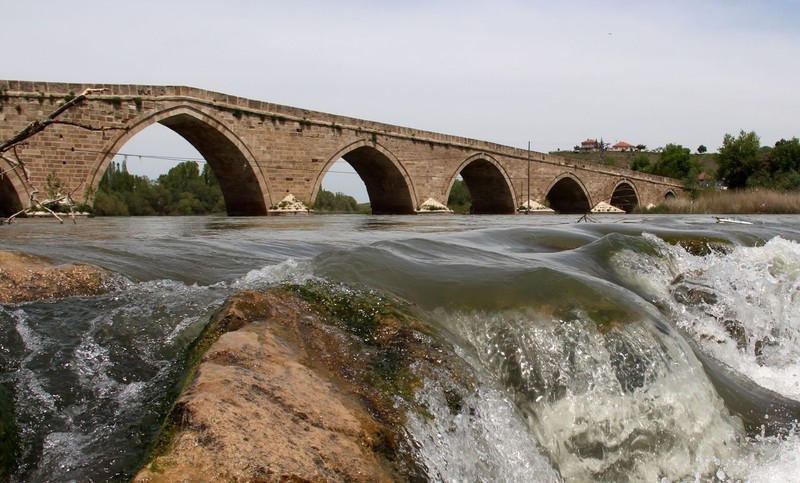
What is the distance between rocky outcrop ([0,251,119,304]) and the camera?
296 centimetres

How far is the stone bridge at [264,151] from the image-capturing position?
16500 mm

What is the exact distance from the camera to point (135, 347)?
8.24 ft

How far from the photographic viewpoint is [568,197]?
4234 cm

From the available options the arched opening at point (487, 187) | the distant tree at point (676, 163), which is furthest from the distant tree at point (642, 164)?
the arched opening at point (487, 187)

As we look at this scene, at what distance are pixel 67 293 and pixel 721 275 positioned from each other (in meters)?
4.37

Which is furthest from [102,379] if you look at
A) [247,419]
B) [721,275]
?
[721,275]

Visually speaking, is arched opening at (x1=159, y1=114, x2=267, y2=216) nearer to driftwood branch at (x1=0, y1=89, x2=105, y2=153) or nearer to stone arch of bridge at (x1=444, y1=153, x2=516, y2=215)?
stone arch of bridge at (x1=444, y1=153, x2=516, y2=215)

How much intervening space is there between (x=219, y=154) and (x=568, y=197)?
87.1ft

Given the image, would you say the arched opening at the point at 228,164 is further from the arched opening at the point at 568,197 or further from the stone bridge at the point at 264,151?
the arched opening at the point at 568,197

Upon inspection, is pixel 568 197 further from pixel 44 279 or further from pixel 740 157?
pixel 44 279

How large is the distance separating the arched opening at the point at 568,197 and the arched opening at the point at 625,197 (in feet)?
10.3

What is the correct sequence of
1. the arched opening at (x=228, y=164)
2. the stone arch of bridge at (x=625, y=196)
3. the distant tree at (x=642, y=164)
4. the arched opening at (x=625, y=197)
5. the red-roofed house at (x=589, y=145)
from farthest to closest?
the red-roofed house at (x=589, y=145), the distant tree at (x=642, y=164), the arched opening at (x=625, y=197), the stone arch of bridge at (x=625, y=196), the arched opening at (x=228, y=164)

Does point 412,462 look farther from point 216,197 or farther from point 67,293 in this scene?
point 216,197

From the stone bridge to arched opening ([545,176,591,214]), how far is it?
8.43 ft
